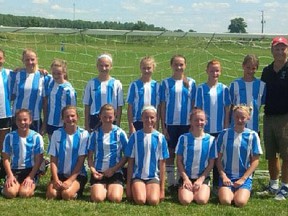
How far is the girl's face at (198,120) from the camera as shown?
206 inches

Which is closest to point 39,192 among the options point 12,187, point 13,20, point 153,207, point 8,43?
point 12,187

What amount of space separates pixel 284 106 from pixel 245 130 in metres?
0.51

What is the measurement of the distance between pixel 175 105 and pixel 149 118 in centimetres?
63

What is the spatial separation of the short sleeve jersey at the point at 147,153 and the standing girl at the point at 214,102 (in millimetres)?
712

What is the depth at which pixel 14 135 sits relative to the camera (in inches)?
215

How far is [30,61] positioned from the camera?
5.80 metres

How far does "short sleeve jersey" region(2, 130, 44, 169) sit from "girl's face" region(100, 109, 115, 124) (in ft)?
2.53

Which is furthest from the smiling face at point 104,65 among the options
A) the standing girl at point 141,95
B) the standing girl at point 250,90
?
the standing girl at point 250,90

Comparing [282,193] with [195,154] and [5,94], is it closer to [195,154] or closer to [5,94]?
[195,154]

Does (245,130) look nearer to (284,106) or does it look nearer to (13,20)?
(284,106)

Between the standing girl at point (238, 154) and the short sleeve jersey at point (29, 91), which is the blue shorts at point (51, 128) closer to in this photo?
the short sleeve jersey at point (29, 91)

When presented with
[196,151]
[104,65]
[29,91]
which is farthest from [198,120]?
[29,91]

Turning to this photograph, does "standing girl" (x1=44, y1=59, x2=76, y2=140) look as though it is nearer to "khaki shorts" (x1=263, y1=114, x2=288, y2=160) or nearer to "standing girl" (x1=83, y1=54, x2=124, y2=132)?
"standing girl" (x1=83, y1=54, x2=124, y2=132)

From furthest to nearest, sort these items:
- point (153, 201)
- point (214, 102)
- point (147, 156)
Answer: point (214, 102)
point (147, 156)
point (153, 201)
